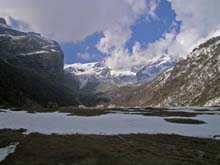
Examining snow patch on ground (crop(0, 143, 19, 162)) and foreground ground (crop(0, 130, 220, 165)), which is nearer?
foreground ground (crop(0, 130, 220, 165))

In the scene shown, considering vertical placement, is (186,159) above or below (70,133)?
below

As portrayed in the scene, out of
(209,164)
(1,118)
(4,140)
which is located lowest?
(209,164)

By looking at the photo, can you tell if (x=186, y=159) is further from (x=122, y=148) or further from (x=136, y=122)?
(x=136, y=122)

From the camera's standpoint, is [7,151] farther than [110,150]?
No

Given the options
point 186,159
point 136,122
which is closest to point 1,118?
point 136,122

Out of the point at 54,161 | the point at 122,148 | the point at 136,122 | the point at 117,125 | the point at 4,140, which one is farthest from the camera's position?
the point at 136,122

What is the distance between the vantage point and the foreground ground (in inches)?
998

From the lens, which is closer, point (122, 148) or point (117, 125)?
point (122, 148)

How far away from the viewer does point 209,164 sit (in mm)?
25109

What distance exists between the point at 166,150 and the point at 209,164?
6.67 metres

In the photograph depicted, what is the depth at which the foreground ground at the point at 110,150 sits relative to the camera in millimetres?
25344

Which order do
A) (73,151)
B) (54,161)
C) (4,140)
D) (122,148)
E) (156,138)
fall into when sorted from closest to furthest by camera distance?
1. (54,161)
2. (73,151)
3. (122,148)
4. (4,140)
5. (156,138)

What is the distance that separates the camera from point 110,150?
97.3ft

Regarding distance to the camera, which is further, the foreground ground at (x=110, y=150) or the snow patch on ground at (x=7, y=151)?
the snow patch on ground at (x=7, y=151)
